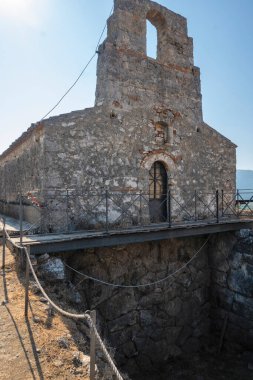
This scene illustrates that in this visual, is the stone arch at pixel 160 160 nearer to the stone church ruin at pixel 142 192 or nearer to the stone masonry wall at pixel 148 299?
the stone church ruin at pixel 142 192

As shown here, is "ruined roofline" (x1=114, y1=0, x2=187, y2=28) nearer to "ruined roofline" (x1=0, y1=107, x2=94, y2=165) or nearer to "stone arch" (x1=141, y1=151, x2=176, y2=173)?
"ruined roofline" (x1=0, y1=107, x2=94, y2=165)

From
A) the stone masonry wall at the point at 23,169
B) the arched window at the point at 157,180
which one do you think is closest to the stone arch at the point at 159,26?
the arched window at the point at 157,180

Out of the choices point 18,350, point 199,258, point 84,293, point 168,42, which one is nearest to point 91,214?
point 84,293

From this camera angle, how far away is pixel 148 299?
8.23 metres

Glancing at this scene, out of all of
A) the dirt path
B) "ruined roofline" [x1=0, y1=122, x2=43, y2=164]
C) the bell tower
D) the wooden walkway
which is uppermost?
the bell tower

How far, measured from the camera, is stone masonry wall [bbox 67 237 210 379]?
7.27 m

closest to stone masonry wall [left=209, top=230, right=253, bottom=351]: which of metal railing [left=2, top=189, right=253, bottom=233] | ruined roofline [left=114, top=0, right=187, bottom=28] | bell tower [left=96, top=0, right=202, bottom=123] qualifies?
metal railing [left=2, top=189, right=253, bottom=233]

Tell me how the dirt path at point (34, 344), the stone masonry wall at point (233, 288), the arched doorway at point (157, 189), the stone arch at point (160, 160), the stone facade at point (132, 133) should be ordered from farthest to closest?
the arched doorway at point (157, 189) < the stone arch at point (160, 160) < the stone masonry wall at point (233, 288) < the stone facade at point (132, 133) < the dirt path at point (34, 344)

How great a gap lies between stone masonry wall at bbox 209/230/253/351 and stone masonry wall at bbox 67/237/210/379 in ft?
1.13

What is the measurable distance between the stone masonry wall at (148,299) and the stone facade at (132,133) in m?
1.59

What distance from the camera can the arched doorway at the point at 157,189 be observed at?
31.3 feet

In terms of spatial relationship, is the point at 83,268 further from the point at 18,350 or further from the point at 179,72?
the point at 179,72

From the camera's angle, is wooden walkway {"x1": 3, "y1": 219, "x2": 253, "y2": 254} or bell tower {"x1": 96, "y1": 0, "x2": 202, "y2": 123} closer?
wooden walkway {"x1": 3, "y1": 219, "x2": 253, "y2": 254}

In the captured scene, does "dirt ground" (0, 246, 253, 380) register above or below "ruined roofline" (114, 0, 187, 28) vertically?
below
